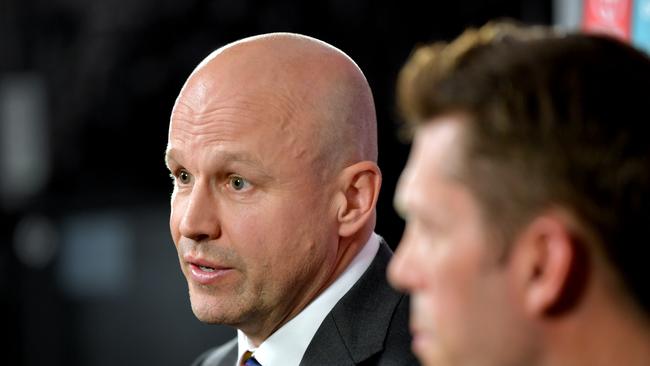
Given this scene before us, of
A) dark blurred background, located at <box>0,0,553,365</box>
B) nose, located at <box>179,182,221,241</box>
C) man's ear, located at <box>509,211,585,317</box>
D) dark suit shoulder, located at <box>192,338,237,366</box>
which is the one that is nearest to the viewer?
man's ear, located at <box>509,211,585,317</box>

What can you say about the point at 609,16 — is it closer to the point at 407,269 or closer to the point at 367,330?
the point at 367,330

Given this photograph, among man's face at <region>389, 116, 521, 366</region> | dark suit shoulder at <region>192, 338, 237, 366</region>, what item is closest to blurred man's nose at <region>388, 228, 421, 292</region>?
man's face at <region>389, 116, 521, 366</region>

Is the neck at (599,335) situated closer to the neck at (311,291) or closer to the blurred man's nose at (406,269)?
the blurred man's nose at (406,269)

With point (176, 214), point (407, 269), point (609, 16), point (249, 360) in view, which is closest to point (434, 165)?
point (407, 269)

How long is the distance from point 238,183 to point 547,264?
874mm

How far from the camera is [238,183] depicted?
6.89 feet

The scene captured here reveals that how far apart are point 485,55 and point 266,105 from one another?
0.74 meters

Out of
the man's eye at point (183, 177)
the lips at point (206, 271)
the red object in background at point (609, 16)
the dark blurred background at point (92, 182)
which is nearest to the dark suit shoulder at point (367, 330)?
the lips at point (206, 271)

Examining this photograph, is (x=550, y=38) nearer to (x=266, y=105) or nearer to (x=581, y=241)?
(x=581, y=241)

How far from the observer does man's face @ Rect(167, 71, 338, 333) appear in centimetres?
208

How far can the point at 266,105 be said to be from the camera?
2.09m

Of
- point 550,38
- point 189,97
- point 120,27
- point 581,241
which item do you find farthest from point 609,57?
point 120,27

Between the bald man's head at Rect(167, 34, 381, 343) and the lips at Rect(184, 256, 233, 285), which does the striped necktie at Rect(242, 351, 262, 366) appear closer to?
the bald man's head at Rect(167, 34, 381, 343)

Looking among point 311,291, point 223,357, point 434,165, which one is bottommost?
point 223,357
